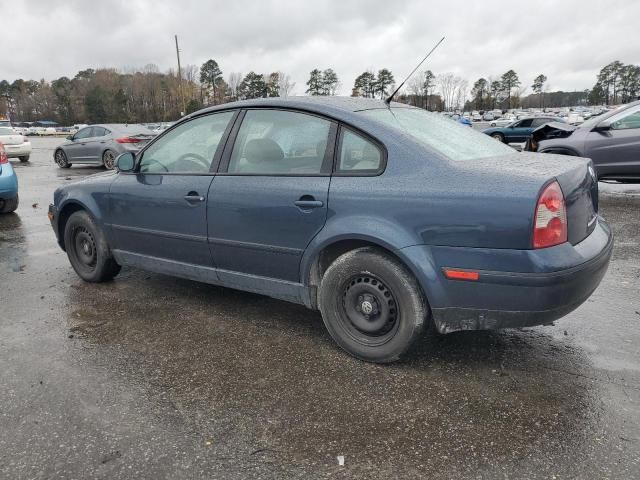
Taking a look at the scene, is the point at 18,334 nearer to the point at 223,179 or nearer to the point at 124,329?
the point at 124,329

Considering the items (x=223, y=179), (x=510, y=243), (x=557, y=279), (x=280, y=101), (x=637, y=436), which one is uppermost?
(x=280, y=101)

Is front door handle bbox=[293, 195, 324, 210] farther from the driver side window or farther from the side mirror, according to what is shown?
the side mirror

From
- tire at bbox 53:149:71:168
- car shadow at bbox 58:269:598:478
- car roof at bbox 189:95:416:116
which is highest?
car roof at bbox 189:95:416:116

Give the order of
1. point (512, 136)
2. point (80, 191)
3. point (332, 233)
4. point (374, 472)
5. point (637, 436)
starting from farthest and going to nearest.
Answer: point (512, 136), point (80, 191), point (332, 233), point (637, 436), point (374, 472)

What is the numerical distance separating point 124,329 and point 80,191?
1.59m

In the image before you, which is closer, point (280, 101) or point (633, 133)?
point (280, 101)

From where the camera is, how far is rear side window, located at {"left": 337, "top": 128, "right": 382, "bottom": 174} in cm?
301

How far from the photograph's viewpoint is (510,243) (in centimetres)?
254

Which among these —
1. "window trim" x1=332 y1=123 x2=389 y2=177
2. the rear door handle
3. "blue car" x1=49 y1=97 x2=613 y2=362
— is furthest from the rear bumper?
the rear door handle

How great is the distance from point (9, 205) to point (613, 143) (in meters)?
9.87

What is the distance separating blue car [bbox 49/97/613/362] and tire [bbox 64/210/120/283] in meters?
0.45

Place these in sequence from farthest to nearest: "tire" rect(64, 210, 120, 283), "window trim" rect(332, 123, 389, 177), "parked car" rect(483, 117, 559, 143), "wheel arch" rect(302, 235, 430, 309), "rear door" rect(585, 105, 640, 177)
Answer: "parked car" rect(483, 117, 559, 143) < "rear door" rect(585, 105, 640, 177) < "tire" rect(64, 210, 120, 283) < "window trim" rect(332, 123, 389, 177) < "wheel arch" rect(302, 235, 430, 309)

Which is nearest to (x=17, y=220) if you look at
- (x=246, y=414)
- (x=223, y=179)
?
(x=223, y=179)

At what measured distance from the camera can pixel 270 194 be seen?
10.8 feet
